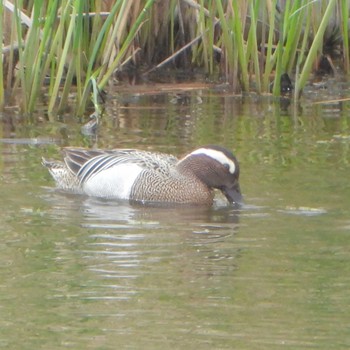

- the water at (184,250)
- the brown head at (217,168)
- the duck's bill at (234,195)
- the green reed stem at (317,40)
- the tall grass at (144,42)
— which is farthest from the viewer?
the green reed stem at (317,40)

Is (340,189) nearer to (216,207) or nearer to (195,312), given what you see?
(216,207)

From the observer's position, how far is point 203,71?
13266mm

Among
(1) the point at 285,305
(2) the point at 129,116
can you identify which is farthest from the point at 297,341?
(2) the point at 129,116

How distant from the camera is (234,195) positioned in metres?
7.82

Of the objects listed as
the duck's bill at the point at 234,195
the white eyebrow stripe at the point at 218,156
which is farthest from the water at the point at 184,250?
the white eyebrow stripe at the point at 218,156

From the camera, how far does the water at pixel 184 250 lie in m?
4.82

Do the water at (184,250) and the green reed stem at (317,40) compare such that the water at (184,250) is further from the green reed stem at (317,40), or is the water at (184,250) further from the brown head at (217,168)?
the green reed stem at (317,40)

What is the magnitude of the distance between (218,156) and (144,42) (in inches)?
194

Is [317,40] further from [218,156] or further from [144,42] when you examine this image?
[218,156]

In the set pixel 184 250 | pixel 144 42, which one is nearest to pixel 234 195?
pixel 184 250

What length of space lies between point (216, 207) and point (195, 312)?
2.95 m

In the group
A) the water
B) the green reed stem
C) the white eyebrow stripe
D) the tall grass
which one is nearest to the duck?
the white eyebrow stripe

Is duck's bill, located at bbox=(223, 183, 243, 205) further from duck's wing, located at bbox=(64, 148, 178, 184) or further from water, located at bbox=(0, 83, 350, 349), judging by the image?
duck's wing, located at bbox=(64, 148, 178, 184)

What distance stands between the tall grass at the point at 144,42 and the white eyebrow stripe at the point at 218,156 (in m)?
1.66
